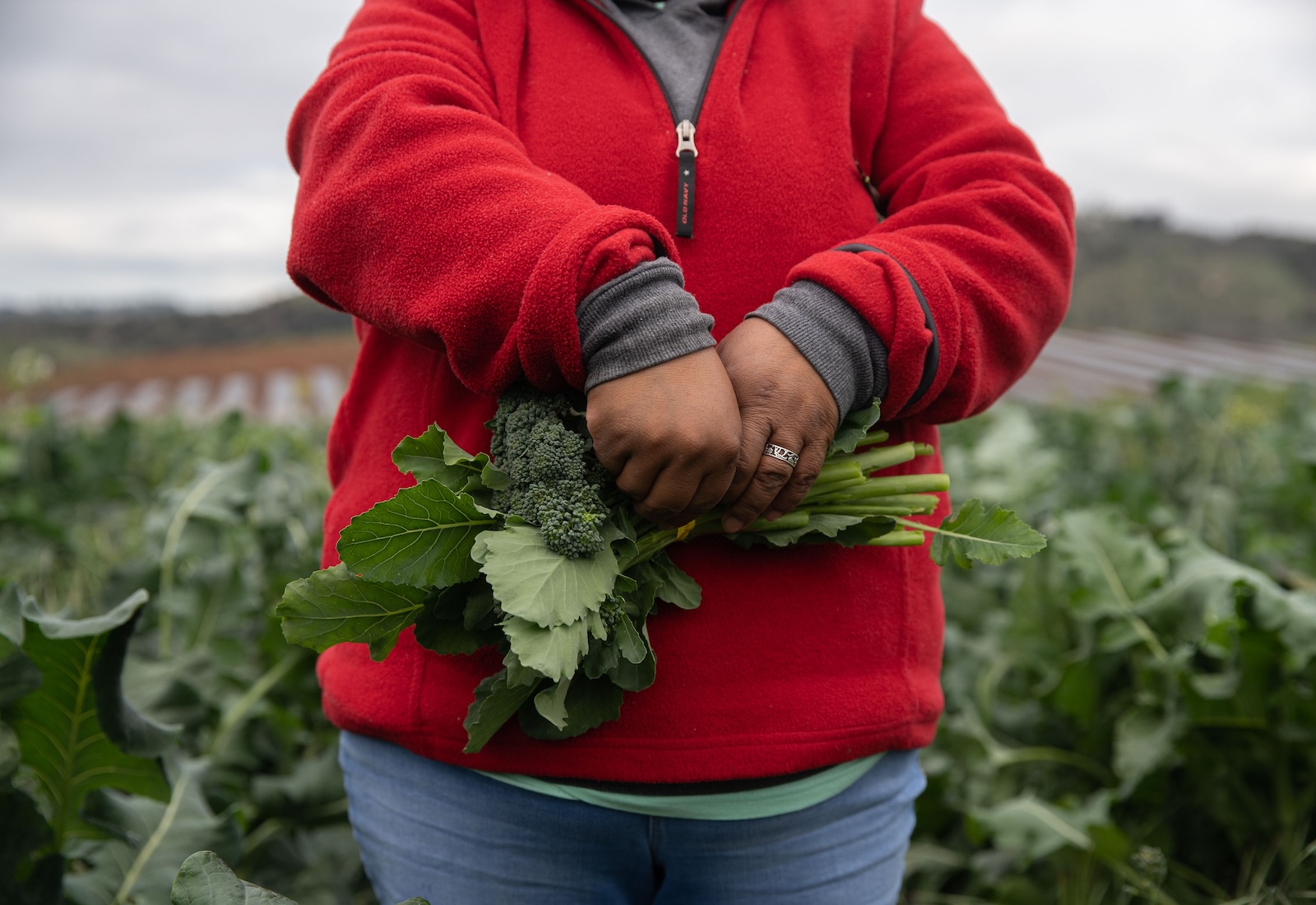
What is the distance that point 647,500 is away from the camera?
3.40 ft

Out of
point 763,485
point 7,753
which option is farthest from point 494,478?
point 7,753

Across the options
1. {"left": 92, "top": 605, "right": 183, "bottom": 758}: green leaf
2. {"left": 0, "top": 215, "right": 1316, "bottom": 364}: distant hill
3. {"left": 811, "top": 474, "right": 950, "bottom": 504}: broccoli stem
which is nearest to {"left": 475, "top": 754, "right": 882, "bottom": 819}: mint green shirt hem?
{"left": 811, "top": 474, "right": 950, "bottom": 504}: broccoli stem

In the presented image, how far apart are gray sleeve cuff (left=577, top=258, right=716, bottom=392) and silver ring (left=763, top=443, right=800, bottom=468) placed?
12 cm

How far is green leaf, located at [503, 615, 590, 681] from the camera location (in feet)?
3.19

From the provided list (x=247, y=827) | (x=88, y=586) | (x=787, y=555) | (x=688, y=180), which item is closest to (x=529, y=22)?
(x=688, y=180)

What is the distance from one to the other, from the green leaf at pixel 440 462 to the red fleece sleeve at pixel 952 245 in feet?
1.34

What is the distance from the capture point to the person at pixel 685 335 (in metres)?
1.04

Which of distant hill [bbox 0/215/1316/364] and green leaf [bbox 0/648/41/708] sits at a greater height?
green leaf [bbox 0/648/41/708]

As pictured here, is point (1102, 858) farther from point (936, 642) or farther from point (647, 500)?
point (647, 500)

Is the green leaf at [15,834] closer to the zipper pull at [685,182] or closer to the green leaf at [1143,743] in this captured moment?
the zipper pull at [685,182]

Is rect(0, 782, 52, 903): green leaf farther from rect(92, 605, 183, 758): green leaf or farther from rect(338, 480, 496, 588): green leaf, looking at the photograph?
rect(338, 480, 496, 588): green leaf

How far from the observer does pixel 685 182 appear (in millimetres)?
1187

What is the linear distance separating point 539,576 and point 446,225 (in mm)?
373

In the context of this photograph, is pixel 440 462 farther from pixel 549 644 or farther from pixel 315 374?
pixel 315 374
